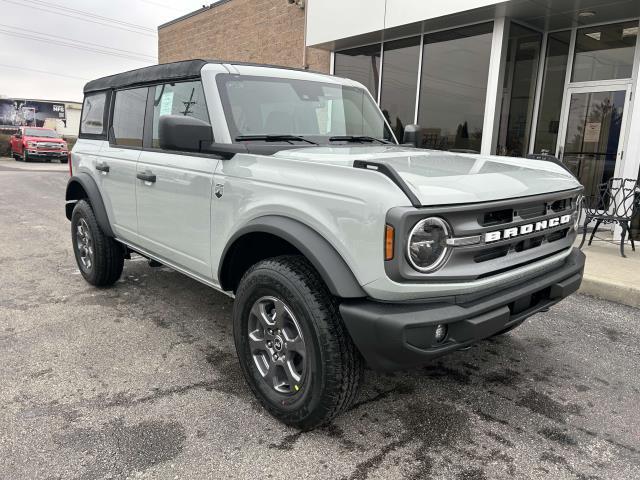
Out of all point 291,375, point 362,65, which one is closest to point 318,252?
point 291,375

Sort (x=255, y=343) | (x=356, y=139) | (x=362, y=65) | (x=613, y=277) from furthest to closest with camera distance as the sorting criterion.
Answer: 1. (x=362, y=65)
2. (x=613, y=277)
3. (x=356, y=139)
4. (x=255, y=343)

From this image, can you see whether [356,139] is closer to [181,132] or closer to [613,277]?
[181,132]

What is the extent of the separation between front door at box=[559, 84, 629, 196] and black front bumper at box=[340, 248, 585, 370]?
268 inches

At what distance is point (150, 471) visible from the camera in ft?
7.40

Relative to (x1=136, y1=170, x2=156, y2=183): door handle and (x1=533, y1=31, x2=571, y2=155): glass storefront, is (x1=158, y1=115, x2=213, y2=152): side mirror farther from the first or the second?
(x1=533, y1=31, x2=571, y2=155): glass storefront

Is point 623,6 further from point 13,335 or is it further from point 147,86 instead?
point 13,335

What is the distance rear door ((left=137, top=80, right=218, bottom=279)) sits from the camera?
3180 mm

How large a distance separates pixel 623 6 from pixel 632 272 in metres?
4.11

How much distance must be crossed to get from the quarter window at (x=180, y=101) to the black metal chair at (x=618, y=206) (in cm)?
483

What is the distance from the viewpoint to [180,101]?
11.5 feet

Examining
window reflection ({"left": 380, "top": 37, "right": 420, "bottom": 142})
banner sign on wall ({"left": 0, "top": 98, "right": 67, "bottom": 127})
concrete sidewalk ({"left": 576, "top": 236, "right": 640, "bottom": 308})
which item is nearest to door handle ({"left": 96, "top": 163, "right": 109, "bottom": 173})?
concrete sidewalk ({"left": 576, "top": 236, "right": 640, "bottom": 308})

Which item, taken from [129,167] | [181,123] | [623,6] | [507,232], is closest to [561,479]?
[507,232]

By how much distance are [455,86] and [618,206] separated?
3.53m

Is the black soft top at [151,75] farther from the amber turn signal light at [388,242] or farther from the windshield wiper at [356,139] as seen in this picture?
the amber turn signal light at [388,242]
